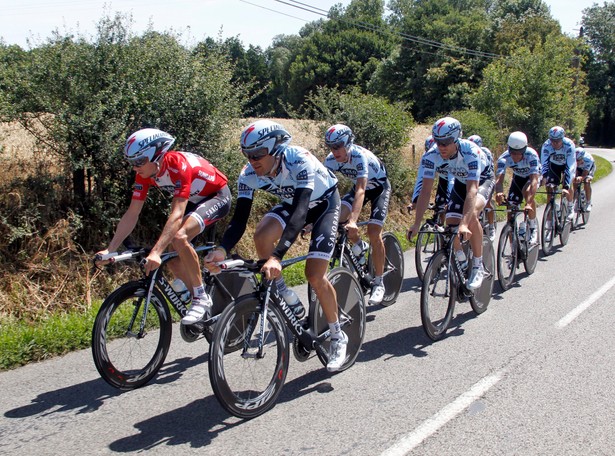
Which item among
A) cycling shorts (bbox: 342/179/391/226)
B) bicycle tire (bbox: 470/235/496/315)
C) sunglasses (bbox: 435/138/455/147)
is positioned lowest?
bicycle tire (bbox: 470/235/496/315)

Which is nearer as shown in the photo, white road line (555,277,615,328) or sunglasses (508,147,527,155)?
white road line (555,277,615,328)

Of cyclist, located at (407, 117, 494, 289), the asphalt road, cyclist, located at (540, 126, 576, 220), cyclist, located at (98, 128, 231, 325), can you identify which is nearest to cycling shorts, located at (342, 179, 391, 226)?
cyclist, located at (407, 117, 494, 289)

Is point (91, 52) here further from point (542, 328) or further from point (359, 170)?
point (542, 328)

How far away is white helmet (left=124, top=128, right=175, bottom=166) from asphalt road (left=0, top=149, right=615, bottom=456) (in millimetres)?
1911

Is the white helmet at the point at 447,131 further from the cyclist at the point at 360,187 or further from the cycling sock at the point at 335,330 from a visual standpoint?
the cycling sock at the point at 335,330

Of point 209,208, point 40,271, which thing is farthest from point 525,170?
point 40,271

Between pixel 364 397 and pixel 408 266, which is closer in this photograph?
pixel 364 397

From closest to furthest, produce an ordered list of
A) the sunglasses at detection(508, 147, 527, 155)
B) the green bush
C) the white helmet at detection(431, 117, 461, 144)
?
1. the white helmet at detection(431, 117, 461, 144)
2. the sunglasses at detection(508, 147, 527, 155)
3. the green bush

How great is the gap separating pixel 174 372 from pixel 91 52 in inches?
188

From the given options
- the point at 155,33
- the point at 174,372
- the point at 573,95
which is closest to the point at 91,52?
the point at 155,33

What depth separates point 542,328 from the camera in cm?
649

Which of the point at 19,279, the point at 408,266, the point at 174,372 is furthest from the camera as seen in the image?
the point at 408,266

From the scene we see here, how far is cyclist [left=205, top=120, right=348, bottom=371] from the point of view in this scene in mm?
4496

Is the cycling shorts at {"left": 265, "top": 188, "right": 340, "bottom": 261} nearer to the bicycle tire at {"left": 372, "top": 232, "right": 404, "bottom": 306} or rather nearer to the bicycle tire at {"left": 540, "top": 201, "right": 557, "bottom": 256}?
the bicycle tire at {"left": 372, "top": 232, "right": 404, "bottom": 306}
